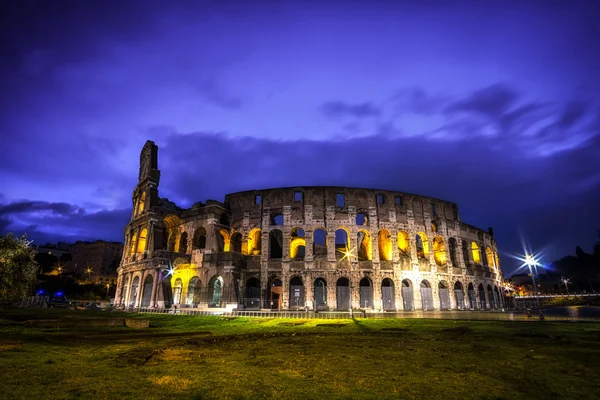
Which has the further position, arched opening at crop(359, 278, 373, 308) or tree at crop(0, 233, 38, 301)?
arched opening at crop(359, 278, 373, 308)

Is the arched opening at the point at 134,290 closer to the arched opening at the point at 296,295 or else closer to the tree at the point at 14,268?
the tree at the point at 14,268

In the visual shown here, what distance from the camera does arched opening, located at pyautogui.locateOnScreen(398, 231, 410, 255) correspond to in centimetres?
3872

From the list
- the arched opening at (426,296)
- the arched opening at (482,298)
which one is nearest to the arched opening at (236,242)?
the arched opening at (426,296)

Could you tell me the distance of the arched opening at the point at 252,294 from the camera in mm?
33875

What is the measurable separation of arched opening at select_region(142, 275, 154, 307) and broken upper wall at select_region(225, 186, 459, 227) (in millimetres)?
10928

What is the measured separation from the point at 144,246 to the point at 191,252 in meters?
8.55

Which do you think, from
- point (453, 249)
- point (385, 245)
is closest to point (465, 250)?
point (453, 249)

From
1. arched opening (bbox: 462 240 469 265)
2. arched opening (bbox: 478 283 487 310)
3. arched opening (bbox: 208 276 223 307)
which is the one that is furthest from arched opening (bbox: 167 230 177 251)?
arched opening (bbox: 478 283 487 310)

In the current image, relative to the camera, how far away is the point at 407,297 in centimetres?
3584

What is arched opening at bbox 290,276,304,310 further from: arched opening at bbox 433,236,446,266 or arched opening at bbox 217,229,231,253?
arched opening at bbox 433,236,446,266

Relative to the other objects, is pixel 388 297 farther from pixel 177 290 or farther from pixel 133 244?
pixel 133 244

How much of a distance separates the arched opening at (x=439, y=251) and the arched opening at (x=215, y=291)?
25.0 m

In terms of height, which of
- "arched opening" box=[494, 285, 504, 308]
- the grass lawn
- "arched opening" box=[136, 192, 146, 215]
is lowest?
the grass lawn

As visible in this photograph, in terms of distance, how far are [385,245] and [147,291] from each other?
27.3 metres
